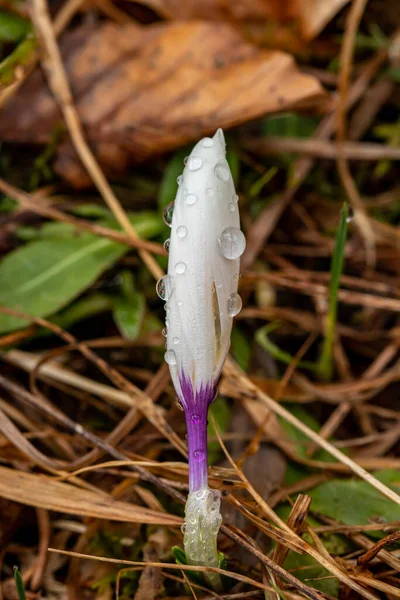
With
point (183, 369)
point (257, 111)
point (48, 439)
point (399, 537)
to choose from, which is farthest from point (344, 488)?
point (257, 111)

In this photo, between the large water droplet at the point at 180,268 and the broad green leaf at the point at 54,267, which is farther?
the broad green leaf at the point at 54,267

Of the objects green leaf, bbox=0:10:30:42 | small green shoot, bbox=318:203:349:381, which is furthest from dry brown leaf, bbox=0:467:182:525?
green leaf, bbox=0:10:30:42

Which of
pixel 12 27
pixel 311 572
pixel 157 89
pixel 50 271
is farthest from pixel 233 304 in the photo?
pixel 12 27

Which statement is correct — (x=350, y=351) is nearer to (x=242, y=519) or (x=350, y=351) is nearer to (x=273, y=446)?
(x=273, y=446)

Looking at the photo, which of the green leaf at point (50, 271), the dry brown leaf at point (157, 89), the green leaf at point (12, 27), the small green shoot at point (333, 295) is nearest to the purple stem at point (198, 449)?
the small green shoot at point (333, 295)

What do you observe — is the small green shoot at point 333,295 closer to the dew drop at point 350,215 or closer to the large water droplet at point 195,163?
the dew drop at point 350,215
